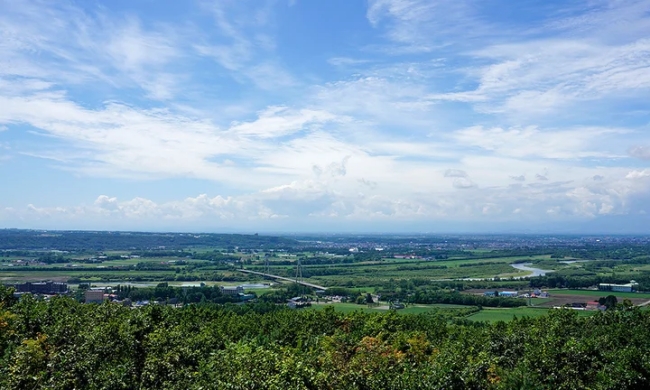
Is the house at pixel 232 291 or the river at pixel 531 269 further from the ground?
the house at pixel 232 291

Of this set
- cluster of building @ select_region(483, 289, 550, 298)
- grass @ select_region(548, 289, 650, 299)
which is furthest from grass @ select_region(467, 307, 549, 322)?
grass @ select_region(548, 289, 650, 299)

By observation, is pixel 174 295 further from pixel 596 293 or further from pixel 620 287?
pixel 620 287

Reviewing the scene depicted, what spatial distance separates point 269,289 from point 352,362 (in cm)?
6395

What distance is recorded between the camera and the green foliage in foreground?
55.2 feet

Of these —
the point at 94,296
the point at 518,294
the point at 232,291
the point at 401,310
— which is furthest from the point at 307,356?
the point at 518,294

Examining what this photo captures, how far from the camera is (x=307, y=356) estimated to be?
20.9m

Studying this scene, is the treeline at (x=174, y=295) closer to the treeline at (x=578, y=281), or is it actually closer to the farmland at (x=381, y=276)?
the farmland at (x=381, y=276)

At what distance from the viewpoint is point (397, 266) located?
4911 inches

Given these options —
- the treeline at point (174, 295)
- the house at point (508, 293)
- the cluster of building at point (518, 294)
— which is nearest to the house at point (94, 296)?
the treeline at point (174, 295)

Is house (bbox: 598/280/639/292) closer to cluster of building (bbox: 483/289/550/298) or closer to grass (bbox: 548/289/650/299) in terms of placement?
grass (bbox: 548/289/650/299)

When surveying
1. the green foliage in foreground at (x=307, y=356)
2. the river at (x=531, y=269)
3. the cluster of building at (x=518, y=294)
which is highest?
the green foliage in foreground at (x=307, y=356)

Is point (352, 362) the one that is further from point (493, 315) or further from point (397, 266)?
point (397, 266)

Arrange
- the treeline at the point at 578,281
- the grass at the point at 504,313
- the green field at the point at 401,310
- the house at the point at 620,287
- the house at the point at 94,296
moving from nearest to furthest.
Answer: the grass at the point at 504,313, the green field at the point at 401,310, the house at the point at 94,296, the house at the point at 620,287, the treeline at the point at 578,281

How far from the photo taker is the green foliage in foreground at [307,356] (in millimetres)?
16812
